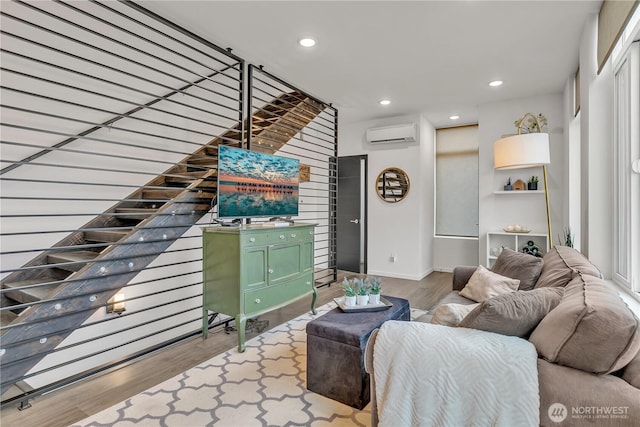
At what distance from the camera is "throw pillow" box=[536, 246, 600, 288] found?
183 cm

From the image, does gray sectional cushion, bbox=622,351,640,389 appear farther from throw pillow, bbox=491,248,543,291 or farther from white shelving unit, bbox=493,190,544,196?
white shelving unit, bbox=493,190,544,196

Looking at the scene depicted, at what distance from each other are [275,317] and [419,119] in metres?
3.72

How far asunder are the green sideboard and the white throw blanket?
62.8 inches

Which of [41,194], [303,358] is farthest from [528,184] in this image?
[41,194]

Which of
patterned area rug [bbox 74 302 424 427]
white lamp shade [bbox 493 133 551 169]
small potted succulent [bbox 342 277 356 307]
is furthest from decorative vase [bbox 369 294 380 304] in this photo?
white lamp shade [bbox 493 133 551 169]

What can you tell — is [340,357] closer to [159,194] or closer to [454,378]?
[454,378]

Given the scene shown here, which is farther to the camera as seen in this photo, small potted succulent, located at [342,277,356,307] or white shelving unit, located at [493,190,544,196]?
white shelving unit, located at [493,190,544,196]

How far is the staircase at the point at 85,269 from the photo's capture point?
198cm

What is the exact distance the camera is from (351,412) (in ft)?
6.08

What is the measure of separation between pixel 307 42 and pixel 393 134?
102 inches

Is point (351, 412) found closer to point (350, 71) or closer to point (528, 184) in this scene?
point (350, 71)

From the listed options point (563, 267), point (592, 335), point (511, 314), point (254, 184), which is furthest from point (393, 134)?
point (592, 335)

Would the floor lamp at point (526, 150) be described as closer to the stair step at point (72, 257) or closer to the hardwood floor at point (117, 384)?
the hardwood floor at point (117, 384)

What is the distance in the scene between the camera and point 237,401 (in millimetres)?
1981
